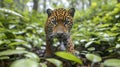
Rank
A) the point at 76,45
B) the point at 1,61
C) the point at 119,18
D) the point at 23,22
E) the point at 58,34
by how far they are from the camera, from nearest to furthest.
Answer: the point at 1,61
the point at 58,34
the point at 76,45
the point at 119,18
the point at 23,22

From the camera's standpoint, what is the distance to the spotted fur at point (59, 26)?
396cm

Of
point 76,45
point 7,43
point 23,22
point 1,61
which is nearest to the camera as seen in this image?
point 1,61

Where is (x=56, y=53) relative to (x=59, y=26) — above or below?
below

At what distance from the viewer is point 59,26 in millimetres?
4016

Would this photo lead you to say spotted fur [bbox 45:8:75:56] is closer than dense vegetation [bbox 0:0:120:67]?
No

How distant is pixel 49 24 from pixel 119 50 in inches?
50.8

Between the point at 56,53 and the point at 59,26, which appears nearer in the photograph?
the point at 56,53

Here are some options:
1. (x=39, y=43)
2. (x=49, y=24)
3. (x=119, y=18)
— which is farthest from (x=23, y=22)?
(x=49, y=24)

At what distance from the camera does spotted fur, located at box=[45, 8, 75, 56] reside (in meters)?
3.96

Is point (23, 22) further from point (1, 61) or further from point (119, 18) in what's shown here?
point (1, 61)

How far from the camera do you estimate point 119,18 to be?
642 cm

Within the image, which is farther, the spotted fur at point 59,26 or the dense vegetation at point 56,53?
the spotted fur at point 59,26

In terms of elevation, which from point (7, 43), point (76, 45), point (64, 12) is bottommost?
point (76, 45)

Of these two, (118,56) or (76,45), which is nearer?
(118,56)
